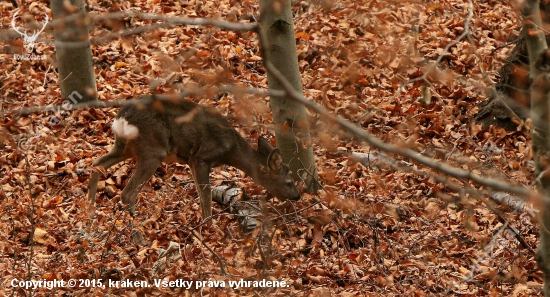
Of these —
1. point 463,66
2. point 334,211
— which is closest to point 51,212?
point 334,211

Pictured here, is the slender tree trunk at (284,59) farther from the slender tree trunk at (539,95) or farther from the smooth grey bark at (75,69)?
the smooth grey bark at (75,69)

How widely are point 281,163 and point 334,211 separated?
41.4 inches

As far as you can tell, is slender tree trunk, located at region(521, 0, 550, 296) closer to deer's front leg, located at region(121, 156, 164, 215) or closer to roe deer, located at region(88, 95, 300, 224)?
roe deer, located at region(88, 95, 300, 224)

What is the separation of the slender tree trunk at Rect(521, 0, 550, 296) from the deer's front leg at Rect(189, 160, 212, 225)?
14.3ft

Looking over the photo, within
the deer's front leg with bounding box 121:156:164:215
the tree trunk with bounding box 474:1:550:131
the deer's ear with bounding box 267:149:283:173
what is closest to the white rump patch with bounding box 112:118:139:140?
the deer's front leg with bounding box 121:156:164:215

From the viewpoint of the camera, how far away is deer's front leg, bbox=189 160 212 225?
7512 millimetres

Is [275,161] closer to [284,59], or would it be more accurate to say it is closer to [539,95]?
[284,59]

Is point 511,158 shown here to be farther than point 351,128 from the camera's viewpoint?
Yes

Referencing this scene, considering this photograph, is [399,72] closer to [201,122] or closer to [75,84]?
[201,122]

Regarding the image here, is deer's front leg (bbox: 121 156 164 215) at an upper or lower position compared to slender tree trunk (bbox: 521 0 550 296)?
lower

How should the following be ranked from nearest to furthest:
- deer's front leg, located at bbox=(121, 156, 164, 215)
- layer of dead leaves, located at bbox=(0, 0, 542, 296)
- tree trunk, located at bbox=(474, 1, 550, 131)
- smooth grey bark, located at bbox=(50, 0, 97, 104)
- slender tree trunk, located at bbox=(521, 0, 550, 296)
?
slender tree trunk, located at bbox=(521, 0, 550, 296) < layer of dead leaves, located at bbox=(0, 0, 542, 296) < deer's front leg, located at bbox=(121, 156, 164, 215) < tree trunk, located at bbox=(474, 1, 550, 131) < smooth grey bark, located at bbox=(50, 0, 97, 104)

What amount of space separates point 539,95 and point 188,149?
17.2 ft

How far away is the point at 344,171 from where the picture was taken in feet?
26.8

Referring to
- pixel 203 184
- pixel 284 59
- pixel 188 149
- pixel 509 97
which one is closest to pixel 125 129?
pixel 188 149
